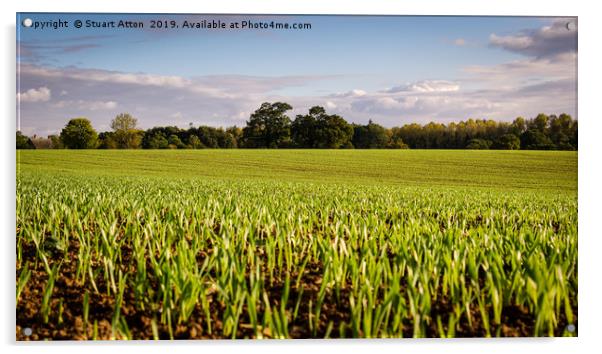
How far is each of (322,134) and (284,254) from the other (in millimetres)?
1402

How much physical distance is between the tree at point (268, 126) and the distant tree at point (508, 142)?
6.45 feet

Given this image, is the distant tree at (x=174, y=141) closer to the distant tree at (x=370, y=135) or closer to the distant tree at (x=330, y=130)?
the distant tree at (x=330, y=130)

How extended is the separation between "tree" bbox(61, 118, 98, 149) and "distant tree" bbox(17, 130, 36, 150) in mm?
250

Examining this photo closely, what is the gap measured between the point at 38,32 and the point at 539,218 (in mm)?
4671

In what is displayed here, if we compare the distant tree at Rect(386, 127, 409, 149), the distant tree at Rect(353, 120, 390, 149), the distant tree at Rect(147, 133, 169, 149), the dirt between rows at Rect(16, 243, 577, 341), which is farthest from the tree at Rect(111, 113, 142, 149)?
the distant tree at Rect(386, 127, 409, 149)

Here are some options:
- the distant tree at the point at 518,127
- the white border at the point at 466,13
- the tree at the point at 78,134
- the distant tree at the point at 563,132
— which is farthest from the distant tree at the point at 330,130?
the tree at the point at 78,134

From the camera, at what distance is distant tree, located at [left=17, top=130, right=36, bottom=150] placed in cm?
421

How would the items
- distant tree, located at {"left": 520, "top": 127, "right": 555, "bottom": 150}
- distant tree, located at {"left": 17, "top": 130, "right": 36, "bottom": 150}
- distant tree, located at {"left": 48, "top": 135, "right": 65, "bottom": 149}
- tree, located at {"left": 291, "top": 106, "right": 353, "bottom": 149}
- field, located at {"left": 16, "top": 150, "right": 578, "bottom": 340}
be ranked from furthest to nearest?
tree, located at {"left": 291, "top": 106, "right": 353, "bottom": 149} → distant tree, located at {"left": 520, "top": 127, "right": 555, "bottom": 150} → distant tree, located at {"left": 48, "top": 135, "right": 65, "bottom": 149} → distant tree, located at {"left": 17, "top": 130, "right": 36, "bottom": 150} → field, located at {"left": 16, "top": 150, "right": 578, "bottom": 340}

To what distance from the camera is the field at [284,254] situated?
10.0ft

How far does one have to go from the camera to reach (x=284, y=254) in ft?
12.2

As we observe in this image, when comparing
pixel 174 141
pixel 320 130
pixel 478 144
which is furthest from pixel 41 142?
pixel 478 144

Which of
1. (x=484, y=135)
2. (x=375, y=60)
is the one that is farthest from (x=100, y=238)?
(x=484, y=135)

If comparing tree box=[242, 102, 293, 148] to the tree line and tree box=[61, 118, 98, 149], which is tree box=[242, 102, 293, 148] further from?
tree box=[61, 118, 98, 149]

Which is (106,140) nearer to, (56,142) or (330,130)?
(56,142)
